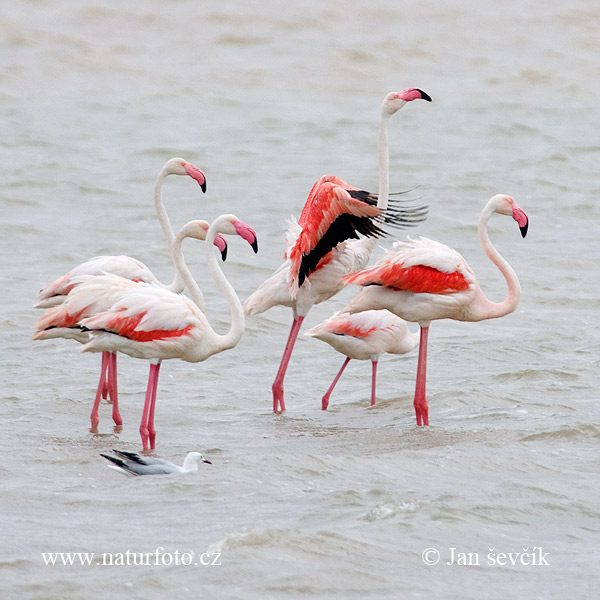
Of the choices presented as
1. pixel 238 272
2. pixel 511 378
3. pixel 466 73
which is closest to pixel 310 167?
pixel 238 272

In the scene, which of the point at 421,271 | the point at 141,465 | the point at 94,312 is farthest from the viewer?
the point at 421,271

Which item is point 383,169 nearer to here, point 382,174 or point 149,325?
point 382,174

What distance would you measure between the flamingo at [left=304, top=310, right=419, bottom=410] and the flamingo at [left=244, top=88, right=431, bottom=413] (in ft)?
0.66

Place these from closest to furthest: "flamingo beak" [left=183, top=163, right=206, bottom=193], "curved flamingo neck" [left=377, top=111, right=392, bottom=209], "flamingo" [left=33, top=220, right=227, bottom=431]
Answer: "flamingo" [left=33, top=220, right=227, bottom=431]
"curved flamingo neck" [left=377, top=111, right=392, bottom=209]
"flamingo beak" [left=183, top=163, right=206, bottom=193]

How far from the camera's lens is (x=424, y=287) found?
6.99 metres

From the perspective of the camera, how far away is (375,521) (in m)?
5.11

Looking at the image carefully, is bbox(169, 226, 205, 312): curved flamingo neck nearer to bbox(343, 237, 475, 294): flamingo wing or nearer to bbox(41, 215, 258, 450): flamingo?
bbox(41, 215, 258, 450): flamingo

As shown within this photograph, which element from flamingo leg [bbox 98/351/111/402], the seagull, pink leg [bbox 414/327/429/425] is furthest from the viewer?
flamingo leg [bbox 98/351/111/402]

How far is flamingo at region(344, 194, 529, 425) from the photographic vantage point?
6.94 m

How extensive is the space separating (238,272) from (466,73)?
10.6 metres

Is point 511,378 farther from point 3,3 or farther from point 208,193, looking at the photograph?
point 3,3

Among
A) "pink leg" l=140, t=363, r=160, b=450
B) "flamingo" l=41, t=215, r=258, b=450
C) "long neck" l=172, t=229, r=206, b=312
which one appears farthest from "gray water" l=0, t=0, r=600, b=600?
"long neck" l=172, t=229, r=206, b=312

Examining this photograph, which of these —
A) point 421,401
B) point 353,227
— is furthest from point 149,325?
point 421,401

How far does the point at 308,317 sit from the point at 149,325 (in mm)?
3899
